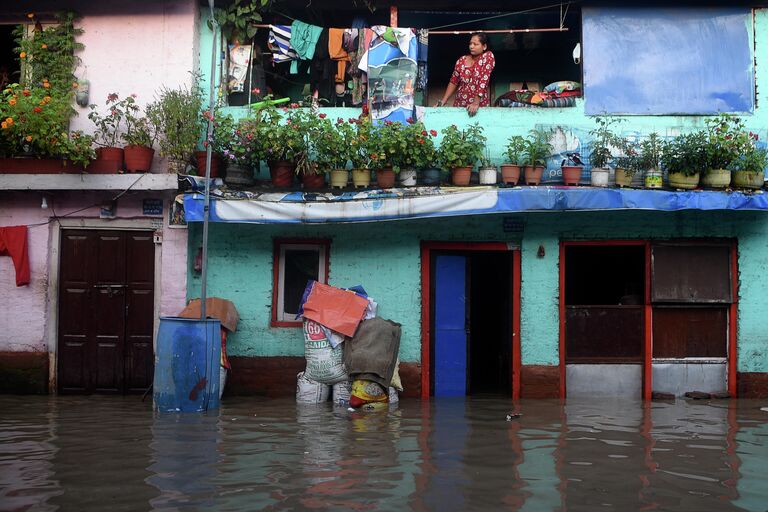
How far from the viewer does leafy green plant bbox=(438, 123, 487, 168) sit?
10406 mm

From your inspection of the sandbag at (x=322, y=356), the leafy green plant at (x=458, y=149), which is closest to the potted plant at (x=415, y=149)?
the leafy green plant at (x=458, y=149)

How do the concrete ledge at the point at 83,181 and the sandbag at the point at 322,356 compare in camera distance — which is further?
the concrete ledge at the point at 83,181

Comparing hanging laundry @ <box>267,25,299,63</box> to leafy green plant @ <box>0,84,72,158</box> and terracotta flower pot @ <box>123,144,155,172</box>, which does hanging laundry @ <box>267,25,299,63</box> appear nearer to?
terracotta flower pot @ <box>123,144,155,172</box>

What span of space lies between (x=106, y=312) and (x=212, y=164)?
8.37 feet

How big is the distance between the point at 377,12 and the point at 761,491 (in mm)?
8418

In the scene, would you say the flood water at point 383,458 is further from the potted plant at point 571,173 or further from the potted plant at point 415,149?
the potted plant at point 415,149

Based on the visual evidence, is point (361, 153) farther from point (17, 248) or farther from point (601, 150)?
point (17, 248)

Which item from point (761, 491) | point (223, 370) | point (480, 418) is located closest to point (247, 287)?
point (223, 370)

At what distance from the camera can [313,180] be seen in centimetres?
1059

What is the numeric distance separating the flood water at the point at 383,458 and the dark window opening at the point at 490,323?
1881 millimetres

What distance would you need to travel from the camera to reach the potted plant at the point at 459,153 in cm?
1041

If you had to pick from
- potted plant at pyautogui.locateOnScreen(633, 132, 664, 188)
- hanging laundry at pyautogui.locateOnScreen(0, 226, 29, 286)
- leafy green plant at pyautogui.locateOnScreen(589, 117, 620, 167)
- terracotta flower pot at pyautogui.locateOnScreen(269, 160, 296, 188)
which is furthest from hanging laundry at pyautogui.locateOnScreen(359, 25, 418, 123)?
hanging laundry at pyautogui.locateOnScreen(0, 226, 29, 286)

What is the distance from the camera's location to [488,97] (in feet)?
39.3

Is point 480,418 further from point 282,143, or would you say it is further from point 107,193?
point 107,193
